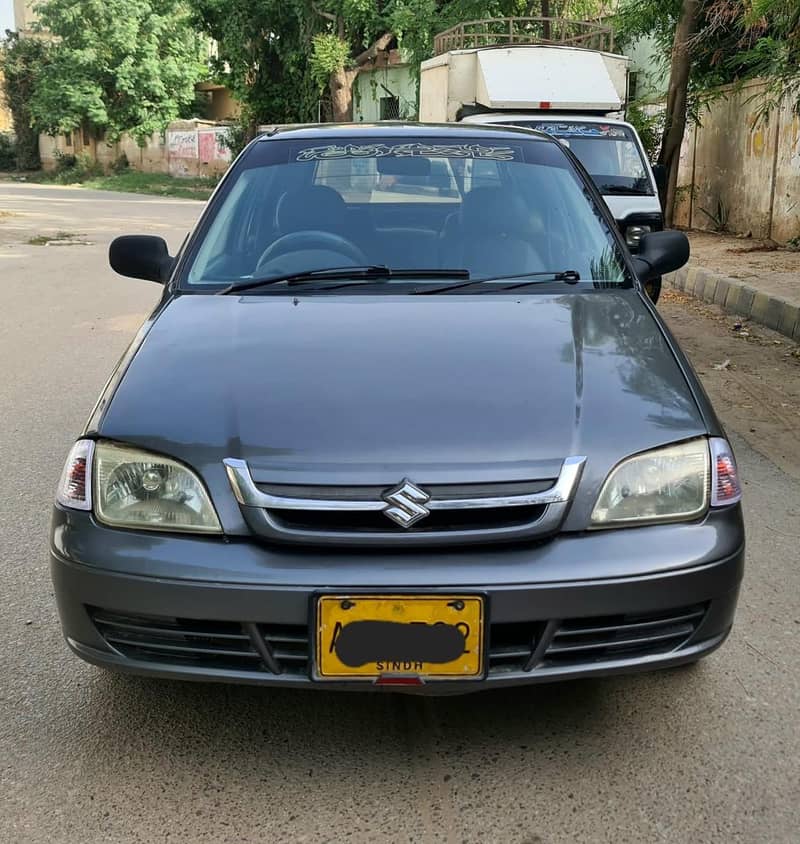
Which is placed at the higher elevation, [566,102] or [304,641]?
→ [566,102]

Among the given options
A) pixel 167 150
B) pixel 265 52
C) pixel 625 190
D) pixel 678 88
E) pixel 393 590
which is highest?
pixel 265 52

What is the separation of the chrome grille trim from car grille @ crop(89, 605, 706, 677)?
25 cm

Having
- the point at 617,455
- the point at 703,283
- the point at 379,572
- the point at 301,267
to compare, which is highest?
the point at 301,267

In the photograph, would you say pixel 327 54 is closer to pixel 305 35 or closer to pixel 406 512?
pixel 305 35

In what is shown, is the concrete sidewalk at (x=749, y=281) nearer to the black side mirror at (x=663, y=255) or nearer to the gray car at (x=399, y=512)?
the black side mirror at (x=663, y=255)

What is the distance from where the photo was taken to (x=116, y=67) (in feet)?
141

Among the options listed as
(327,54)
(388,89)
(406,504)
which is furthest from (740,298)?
(388,89)

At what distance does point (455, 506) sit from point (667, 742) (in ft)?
2.89

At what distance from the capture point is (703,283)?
1030cm

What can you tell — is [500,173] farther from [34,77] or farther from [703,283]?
[34,77]

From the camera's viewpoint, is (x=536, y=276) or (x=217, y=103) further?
(x=217, y=103)

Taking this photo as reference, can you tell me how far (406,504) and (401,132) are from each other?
6.83 ft

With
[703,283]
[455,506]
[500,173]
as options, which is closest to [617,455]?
[455,506]

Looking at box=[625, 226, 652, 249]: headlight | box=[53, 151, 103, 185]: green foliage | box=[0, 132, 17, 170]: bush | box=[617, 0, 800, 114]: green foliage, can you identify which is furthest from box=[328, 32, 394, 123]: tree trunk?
box=[0, 132, 17, 170]: bush
